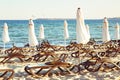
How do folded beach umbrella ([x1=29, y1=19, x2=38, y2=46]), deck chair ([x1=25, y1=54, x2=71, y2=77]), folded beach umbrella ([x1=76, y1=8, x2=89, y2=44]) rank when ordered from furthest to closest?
folded beach umbrella ([x1=29, y1=19, x2=38, y2=46]), folded beach umbrella ([x1=76, y1=8, x2=89, y2=44]), deck chair ([x1=25, y1=54, x2=71, y2=77])

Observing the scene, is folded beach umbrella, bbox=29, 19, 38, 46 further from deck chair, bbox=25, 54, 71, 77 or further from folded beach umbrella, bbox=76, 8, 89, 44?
deck chair, bbox=25, 54, 71, 77

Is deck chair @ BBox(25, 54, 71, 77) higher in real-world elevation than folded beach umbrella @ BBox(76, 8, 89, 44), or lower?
lower

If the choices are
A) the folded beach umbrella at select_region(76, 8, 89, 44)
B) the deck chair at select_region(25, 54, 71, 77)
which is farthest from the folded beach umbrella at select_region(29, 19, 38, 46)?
the deck chair at select_region(25, 54, 71, 77)

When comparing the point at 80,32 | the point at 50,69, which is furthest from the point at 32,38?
the point at 50,69

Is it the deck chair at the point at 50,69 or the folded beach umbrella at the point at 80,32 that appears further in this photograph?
the folded beach umbrella at the point at 80,32

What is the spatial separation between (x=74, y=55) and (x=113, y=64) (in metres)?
4.93

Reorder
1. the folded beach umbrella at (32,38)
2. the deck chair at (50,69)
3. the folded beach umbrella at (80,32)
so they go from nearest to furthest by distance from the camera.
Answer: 1. the deck chair at (50,69)
2. the folded beach umbrella at (80,32)
3. the folded beach umbrella at (32,38)

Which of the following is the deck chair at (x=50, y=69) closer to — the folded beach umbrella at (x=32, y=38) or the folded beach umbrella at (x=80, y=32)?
the folded beach umbrella at (x=80, y=32)

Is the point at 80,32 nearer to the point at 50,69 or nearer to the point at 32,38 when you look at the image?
the point at 50,69

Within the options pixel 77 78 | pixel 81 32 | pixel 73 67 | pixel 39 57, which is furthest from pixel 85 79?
pixel 39 57

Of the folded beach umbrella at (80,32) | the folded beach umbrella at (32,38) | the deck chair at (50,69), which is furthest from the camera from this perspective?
the folded beach umbrella at (32,38)

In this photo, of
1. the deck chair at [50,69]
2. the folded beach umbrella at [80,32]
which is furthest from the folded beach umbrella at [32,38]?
the deck chair at [50,69]

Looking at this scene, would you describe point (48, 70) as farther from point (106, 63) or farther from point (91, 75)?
point (106, 63)

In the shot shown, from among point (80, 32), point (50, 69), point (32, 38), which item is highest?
point (80, 32)
